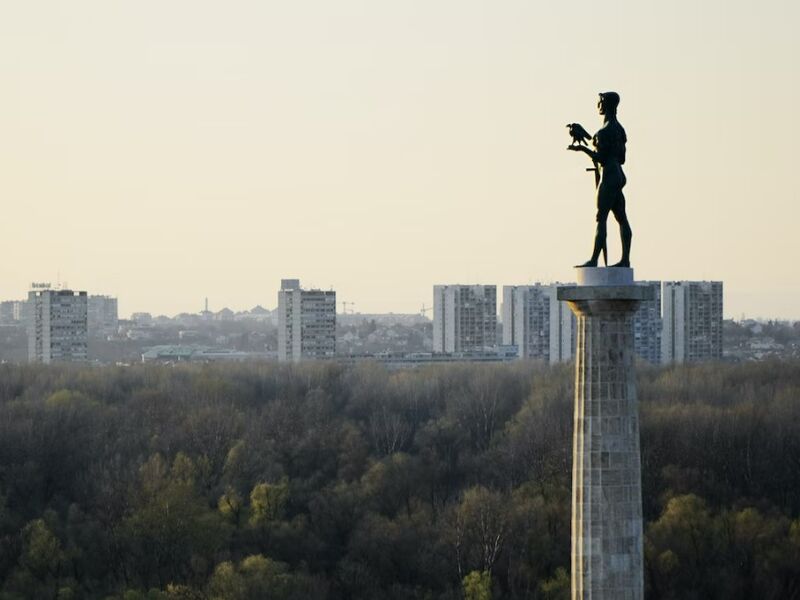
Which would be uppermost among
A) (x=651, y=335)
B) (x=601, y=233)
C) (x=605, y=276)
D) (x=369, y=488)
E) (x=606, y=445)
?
(x=601, y=233)

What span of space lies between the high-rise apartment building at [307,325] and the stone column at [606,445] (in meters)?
92.4

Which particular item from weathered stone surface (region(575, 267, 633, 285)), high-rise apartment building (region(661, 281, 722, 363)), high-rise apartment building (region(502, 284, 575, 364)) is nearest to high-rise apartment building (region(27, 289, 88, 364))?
high-rise apartment building (region(502, 284, 575, 364))

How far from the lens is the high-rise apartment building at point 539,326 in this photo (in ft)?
336

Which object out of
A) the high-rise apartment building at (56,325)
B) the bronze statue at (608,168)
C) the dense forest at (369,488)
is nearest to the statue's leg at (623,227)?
the bronze statue at (608,168)

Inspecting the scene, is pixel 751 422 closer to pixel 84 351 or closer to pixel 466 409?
pixel 466 409

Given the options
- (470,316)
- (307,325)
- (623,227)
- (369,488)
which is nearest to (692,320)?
(470,316)

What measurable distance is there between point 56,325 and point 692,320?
4474 cm

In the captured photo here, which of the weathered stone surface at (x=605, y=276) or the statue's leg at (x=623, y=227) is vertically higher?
the statue's leg at (x=623, y=227)

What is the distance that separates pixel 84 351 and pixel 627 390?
98.9 meters

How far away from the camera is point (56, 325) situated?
10731 centimetres

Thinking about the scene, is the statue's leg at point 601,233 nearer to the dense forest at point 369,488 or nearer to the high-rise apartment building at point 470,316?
the dense forest at point 369,488

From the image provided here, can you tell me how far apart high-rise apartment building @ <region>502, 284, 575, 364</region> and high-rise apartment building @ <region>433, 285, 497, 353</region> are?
4.62m

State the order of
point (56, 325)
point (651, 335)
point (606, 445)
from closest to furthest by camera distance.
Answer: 1. point (606, 445)
2. point (651, 335)
3. point (56, 325)

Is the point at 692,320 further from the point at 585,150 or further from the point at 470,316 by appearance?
the point at 585,150
